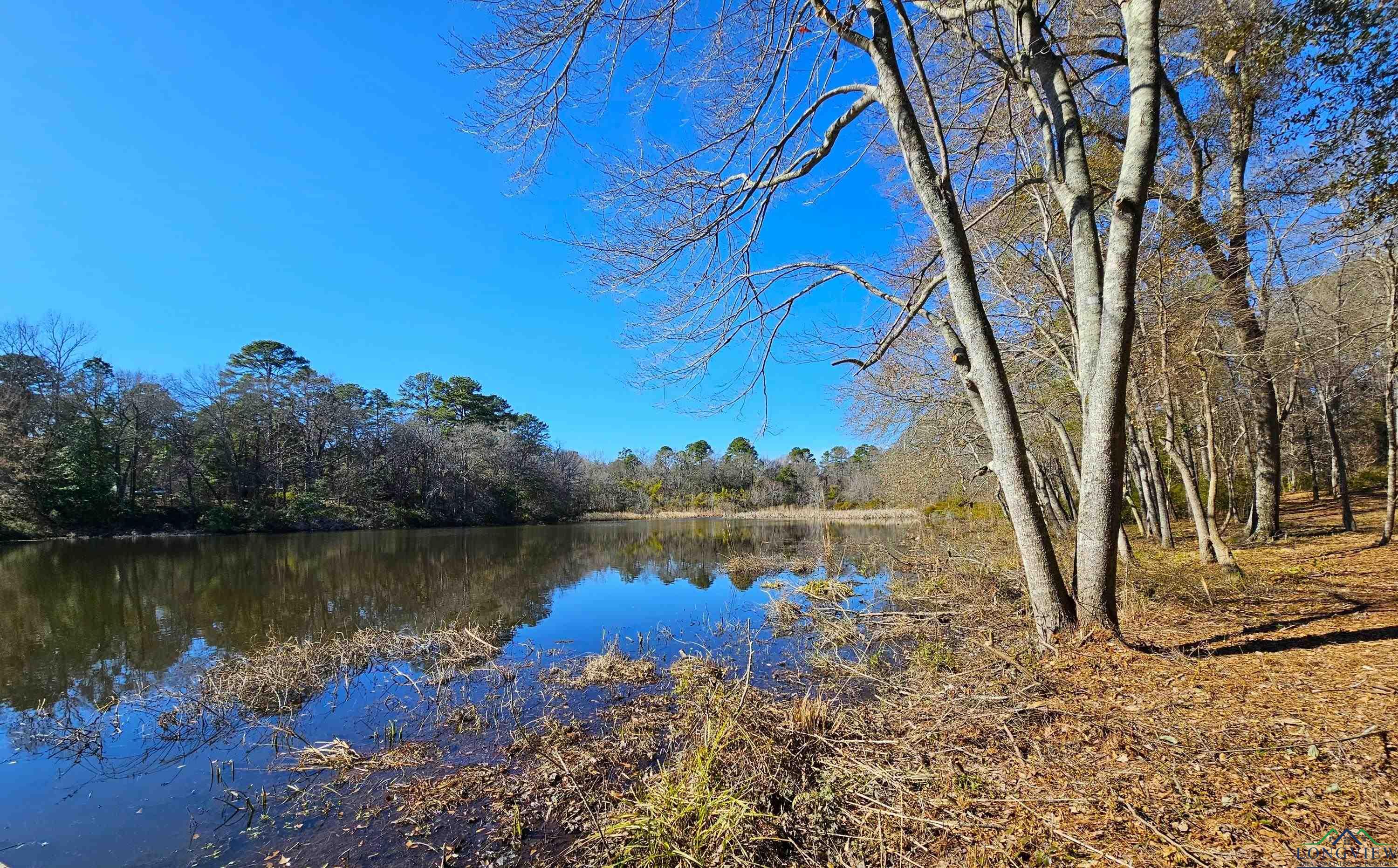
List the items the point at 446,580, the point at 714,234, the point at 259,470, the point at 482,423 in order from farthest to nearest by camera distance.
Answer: the point at 482,423 < the point at 259,470 < the point at 446,580 < the point at 714,234

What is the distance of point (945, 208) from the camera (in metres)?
4.26

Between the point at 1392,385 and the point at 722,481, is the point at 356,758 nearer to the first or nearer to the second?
the point at 1392,385

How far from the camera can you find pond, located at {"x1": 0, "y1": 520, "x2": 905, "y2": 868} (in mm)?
3723

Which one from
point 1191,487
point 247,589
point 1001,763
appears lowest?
point 247,589

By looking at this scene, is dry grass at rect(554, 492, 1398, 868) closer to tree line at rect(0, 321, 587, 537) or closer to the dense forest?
the dense forest

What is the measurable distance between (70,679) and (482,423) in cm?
4161

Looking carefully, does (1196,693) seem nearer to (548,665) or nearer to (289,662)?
(548,665)

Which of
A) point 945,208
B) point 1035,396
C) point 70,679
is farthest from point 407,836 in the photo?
point 1035,396

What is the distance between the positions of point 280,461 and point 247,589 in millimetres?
27141

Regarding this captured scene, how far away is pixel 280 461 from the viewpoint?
112 ft

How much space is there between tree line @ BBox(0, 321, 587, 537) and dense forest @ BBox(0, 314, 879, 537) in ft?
0.26

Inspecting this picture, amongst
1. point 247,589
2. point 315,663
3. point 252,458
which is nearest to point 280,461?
point 252,458

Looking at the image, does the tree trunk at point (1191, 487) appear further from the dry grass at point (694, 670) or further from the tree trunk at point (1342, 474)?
the dry grass at point (694, 670)

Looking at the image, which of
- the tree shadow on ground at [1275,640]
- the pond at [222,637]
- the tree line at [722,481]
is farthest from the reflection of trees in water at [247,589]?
the tree line at [722,481]
